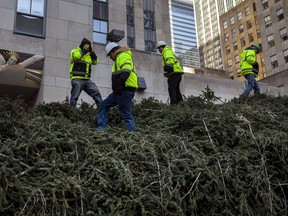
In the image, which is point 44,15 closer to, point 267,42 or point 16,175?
point 16,175

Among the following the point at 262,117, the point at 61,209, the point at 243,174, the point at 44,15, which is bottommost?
the point at 61,209

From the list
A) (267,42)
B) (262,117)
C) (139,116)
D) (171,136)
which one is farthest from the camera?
(267,42)

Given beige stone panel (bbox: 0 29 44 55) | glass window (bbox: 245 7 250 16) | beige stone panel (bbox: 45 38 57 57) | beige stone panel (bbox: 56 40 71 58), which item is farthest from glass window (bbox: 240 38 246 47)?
beige stone panel (bbox: 0 29 44 55)

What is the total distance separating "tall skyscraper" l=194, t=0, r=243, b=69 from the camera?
403 ft

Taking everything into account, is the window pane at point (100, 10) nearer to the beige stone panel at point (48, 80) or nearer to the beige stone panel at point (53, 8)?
the beige stone panel at point (53, 8)

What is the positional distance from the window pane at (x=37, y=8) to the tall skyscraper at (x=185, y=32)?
Result: 135615 millimetres

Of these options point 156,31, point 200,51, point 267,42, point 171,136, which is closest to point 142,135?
point 171,136

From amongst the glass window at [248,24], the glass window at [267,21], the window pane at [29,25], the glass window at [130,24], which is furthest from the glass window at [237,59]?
the window pane at [29,25]

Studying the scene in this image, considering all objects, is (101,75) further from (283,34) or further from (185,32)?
(185,32)

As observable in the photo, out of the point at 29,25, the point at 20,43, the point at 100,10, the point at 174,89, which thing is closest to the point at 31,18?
the point at 29,25

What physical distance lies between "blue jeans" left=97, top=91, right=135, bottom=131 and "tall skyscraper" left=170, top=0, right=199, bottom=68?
143 metres

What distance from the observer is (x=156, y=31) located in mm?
41344

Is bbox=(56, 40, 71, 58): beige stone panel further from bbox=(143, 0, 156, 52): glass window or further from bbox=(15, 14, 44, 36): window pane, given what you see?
bbox=(143, 0, 156, 52): glass window

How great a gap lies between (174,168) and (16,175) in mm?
2031
